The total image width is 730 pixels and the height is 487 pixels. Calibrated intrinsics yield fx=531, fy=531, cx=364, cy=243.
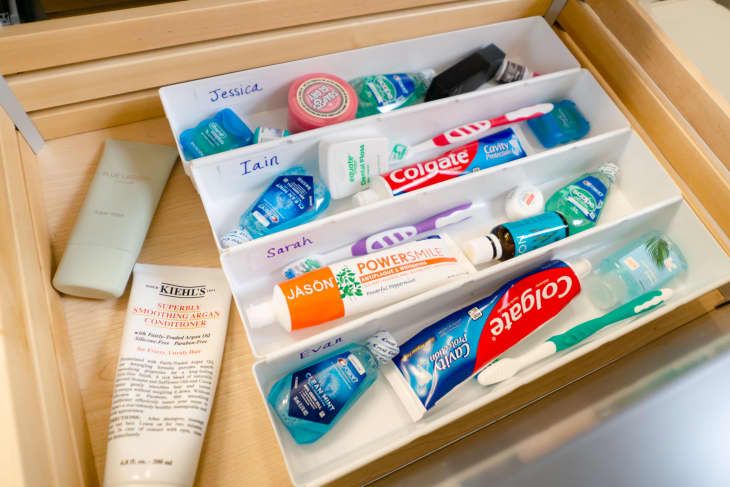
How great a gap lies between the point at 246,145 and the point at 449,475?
44 centimetres

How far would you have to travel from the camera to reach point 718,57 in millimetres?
750

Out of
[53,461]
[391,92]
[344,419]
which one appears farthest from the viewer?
[391,92]

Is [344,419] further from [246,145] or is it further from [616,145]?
[616,145]

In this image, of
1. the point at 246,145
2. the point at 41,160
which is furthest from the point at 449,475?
the point at 41,160

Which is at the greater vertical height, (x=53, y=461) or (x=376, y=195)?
(x=376, y=195)

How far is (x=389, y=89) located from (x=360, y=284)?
282 mm

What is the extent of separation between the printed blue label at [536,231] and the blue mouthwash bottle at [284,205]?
0.23m

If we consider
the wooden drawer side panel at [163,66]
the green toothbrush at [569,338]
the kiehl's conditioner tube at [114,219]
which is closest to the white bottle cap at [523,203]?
the green toothbrush at [569,338]

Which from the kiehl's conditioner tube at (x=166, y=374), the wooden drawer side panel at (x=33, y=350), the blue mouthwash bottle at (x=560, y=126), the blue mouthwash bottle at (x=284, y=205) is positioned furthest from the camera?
the blue mouthwash bottle at (x=560, y=126)

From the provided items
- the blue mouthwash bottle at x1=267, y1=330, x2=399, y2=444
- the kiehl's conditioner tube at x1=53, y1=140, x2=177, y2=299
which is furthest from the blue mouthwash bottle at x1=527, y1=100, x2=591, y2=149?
the kiehl's conditioner tube at x1=53, y1=140, x2=177, y2=299

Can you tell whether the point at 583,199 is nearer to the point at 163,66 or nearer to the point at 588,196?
the point at 588,196

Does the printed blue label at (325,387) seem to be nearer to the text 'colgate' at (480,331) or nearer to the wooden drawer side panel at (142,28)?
the text 'colgate' at (480,331)

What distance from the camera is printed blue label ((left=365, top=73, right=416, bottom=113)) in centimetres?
69

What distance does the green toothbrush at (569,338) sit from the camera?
0.57 meters
